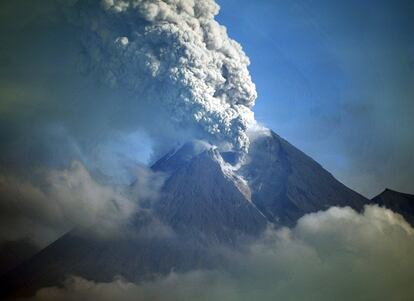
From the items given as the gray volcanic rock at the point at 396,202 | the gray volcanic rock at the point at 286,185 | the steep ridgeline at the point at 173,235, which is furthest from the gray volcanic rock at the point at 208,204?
the gray volcanic rock at the point at 396,202

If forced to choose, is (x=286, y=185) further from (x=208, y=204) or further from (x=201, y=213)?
(x=201, y=213)

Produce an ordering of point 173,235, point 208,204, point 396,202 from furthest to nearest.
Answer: point 396,202, point 208,204, point 173,235

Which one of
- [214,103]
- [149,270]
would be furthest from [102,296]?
[214,103]

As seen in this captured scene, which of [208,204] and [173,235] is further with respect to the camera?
[208,204]

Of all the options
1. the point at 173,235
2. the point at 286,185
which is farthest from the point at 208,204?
the point at 286,185

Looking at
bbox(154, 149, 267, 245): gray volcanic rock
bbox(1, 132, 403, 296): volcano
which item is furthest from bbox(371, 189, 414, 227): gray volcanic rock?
bbox(154, 149, 267, 245): gray volcanic rock

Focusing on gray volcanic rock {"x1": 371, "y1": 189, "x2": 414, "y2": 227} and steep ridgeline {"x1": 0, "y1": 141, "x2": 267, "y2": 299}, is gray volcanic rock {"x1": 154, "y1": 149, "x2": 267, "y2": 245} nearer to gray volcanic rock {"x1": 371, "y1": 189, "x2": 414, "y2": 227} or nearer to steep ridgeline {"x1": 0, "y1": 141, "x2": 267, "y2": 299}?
steep ridgeline {"x1": 0, "y1": 141, "x2": 267, "y2": 299}

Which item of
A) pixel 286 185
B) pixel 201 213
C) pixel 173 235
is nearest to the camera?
pixel 173 235
